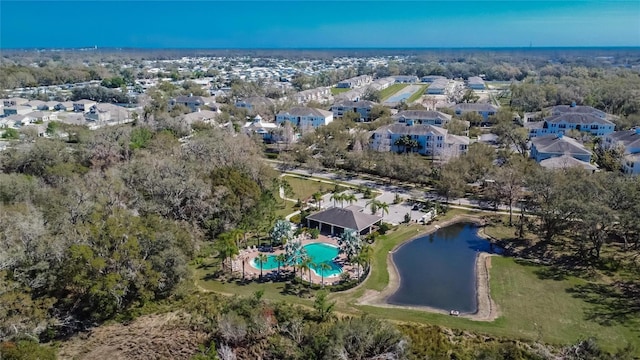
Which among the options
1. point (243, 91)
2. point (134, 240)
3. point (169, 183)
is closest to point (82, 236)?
point (134, 240)

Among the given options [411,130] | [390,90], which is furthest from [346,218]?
[390,90]

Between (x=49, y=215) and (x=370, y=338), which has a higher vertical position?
(x=49, y=215)

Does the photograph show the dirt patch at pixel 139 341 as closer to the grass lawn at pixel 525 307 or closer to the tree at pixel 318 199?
the grass lawn at pixel 525 307

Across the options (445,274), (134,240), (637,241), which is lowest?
(445,274)

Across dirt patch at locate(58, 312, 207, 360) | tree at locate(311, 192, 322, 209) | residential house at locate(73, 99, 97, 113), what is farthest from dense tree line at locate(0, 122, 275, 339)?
residential house at locate(73, 99, 97, 113)

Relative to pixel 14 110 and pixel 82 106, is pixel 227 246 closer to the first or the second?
pixel 14 110

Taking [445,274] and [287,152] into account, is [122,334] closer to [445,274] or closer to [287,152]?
[445,274]

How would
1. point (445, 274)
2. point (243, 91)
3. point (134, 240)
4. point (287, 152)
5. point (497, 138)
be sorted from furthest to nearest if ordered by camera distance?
point (243, 91) → point (497, 138) → point (287, 152) → point (445, 274) → point (134, 240)
